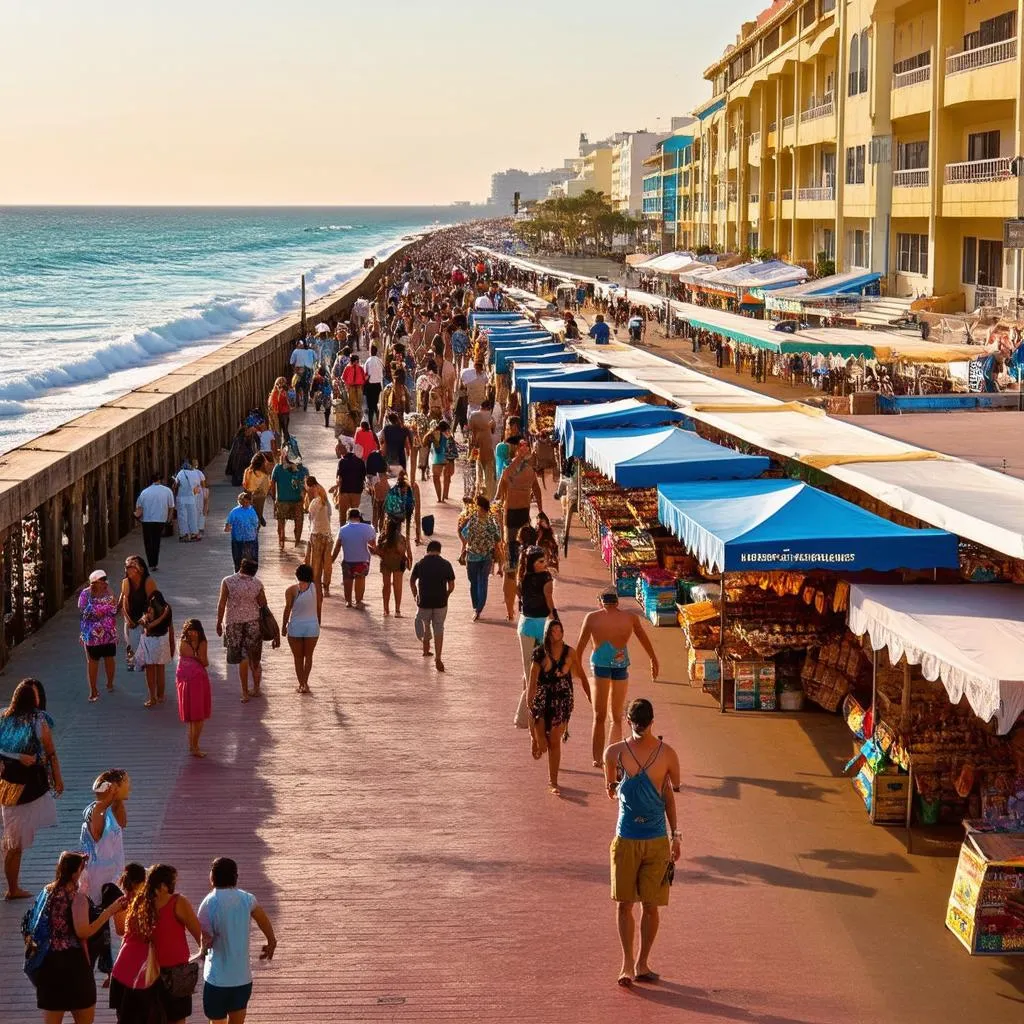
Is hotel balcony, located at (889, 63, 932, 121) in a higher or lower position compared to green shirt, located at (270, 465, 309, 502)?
higher

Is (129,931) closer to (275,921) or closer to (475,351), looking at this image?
(275,921)

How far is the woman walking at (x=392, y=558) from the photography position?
15.8 metres

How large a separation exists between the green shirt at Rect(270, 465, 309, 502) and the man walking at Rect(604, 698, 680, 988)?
11486 mm

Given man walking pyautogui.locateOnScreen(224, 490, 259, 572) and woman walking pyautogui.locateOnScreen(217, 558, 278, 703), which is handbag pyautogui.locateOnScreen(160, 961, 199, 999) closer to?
woman walking pyautogui.locateOnScreen(217, 558, 278, 703)

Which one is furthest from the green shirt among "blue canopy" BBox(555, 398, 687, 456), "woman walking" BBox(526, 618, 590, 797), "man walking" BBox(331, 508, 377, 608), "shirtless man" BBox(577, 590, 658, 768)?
"woman walking" BBox(526, 618, 590, 797)

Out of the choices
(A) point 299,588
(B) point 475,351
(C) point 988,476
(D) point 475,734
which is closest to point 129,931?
(D) point 475,734

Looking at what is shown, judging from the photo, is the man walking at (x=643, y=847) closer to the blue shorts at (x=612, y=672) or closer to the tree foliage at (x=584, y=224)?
the blue shorts at (x=612, y=672)

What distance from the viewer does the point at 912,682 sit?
10344mm

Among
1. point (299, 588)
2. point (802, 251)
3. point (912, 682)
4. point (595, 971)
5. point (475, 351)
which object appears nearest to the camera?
point (595, 971)

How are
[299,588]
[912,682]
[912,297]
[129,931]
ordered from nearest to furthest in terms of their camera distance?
[129,931], [912,682], [299,588], [912,297]

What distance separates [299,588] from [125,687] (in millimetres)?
1902

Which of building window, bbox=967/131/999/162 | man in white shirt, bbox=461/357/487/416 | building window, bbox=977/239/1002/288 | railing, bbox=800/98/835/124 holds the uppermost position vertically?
railing, bbox=800/98/835/124

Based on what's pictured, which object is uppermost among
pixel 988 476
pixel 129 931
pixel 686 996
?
pixel 988 476

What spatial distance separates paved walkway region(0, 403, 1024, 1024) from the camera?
7.72 m
